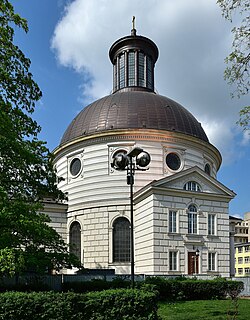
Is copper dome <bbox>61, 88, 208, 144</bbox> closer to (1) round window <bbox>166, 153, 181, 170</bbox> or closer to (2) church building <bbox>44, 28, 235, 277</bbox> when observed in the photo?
(2) church building <bbox>44, 28, 235, 277</bbox>

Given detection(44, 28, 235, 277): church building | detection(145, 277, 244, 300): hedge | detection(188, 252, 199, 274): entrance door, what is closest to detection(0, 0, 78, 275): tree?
detection(145, 277, 244, 300): hedge

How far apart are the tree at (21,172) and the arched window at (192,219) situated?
1666 centimetres

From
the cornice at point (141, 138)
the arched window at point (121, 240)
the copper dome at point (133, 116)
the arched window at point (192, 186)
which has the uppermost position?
the copper dome at point (133, 116)

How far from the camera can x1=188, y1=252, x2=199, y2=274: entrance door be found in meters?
30.4

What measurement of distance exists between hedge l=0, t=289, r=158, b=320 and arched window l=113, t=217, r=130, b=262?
72.7ft

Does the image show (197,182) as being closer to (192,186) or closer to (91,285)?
(192,186)

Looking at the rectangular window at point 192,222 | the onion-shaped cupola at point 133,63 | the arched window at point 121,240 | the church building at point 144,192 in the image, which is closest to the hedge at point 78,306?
the church building at point 144,192

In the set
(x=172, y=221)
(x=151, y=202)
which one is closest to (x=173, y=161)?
(x=151, y=202)

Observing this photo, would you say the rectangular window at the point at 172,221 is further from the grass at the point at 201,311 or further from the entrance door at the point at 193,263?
the grass at the point at 201,311

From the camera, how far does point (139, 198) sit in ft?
107

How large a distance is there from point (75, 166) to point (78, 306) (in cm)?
2736

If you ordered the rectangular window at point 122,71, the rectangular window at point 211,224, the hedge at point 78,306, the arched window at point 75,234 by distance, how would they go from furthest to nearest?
the rectangular window at point 122,71, the arched window at point 75,234, the rectangular window at point 211,224, the hedge at point 78,306

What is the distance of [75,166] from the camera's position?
3812 centimetres

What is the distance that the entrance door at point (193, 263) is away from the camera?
30.4 m
